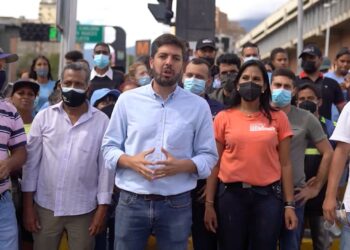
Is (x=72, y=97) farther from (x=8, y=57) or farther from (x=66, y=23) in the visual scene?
(x=66, y=23)

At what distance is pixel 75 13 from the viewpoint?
9.12 metres

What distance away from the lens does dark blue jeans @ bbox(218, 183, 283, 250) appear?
4.47 m

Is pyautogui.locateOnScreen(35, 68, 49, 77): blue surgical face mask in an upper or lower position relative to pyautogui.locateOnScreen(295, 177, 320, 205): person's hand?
upper

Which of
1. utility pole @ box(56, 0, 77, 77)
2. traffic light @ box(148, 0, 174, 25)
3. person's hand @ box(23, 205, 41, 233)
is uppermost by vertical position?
traffic light @ box(148, 0, 174, 25)

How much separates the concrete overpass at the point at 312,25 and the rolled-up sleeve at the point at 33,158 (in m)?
31.2

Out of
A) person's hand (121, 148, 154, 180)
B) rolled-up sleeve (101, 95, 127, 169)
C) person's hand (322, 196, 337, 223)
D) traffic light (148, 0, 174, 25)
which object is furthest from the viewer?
traffic light (148, 0, 174, 25)

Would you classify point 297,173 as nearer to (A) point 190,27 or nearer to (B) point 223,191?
(B) point 223,191

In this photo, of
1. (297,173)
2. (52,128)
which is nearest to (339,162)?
(297,173)

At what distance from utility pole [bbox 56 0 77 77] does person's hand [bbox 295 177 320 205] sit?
493cm

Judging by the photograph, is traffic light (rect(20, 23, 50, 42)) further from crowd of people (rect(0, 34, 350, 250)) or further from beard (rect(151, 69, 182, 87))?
beard (rect(151, 69, 182, 87))

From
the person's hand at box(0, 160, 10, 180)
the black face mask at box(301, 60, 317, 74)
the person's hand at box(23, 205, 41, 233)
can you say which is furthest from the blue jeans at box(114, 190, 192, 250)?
the black face mask at box(301, 60, 317, 74)

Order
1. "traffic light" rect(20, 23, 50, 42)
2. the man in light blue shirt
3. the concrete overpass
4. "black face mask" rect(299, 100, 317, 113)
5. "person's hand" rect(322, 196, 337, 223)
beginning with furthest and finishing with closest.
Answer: the concrete overpass
"traffic light" rect(20, 23, 50, 42)
"black face mask" rect(299, 100, 317, 113)
"person's hand" rect(322, 196, 337, 223)
the man in light blue shirt

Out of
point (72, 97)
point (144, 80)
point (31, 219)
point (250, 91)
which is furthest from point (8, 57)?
point (144, 80)

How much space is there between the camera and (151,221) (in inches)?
157
